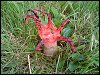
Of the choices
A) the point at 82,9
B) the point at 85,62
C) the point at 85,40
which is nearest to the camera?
the point at 85,62

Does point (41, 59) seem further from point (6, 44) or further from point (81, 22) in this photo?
point (81, 22)

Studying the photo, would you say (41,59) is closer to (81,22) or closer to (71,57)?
(71,57)

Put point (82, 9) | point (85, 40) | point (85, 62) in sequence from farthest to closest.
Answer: point (82, 9)
point (85, 40)
point (85, 62)

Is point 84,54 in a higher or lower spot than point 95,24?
lower

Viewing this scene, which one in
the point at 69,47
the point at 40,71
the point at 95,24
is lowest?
the point at 40,71

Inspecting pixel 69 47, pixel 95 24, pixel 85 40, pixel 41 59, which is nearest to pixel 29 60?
pixel 41 59

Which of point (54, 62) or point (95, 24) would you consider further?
point (95, 24)
